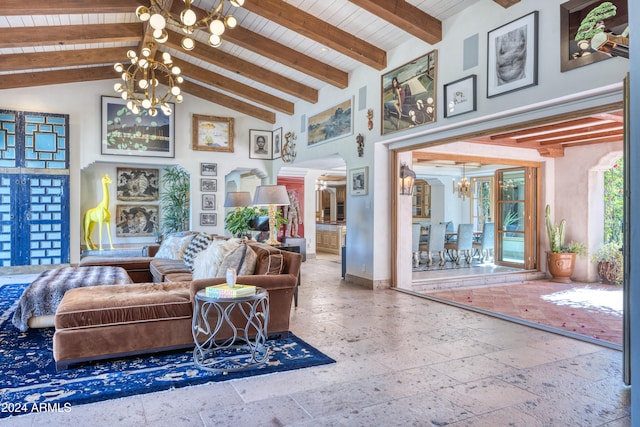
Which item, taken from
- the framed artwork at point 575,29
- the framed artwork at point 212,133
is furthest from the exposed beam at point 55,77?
the framed artwork at point 575,29

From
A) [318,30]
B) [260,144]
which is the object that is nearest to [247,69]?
[318,30]

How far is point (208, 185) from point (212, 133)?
126 cm

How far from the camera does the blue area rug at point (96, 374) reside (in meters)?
2.71

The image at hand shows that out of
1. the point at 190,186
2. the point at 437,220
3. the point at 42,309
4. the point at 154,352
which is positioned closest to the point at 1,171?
the point at 190,186

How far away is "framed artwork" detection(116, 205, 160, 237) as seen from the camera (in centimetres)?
1110

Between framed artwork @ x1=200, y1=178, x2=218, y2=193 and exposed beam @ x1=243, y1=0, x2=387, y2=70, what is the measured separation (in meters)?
5.16

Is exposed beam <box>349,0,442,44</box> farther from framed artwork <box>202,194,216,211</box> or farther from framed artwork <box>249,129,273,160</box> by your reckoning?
framed artwork <box>202,194,216,211</box>

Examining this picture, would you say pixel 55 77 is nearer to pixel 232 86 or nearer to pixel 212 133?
pixel 212 133

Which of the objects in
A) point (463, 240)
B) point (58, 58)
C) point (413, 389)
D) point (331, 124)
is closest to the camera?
point (413, 389)

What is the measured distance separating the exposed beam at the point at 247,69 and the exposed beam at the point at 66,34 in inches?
24.9

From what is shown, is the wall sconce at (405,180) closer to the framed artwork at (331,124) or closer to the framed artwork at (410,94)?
the framed artwork at (410,94)

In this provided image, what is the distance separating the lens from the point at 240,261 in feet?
13.4

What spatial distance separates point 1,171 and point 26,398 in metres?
7.11

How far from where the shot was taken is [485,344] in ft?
12.8
